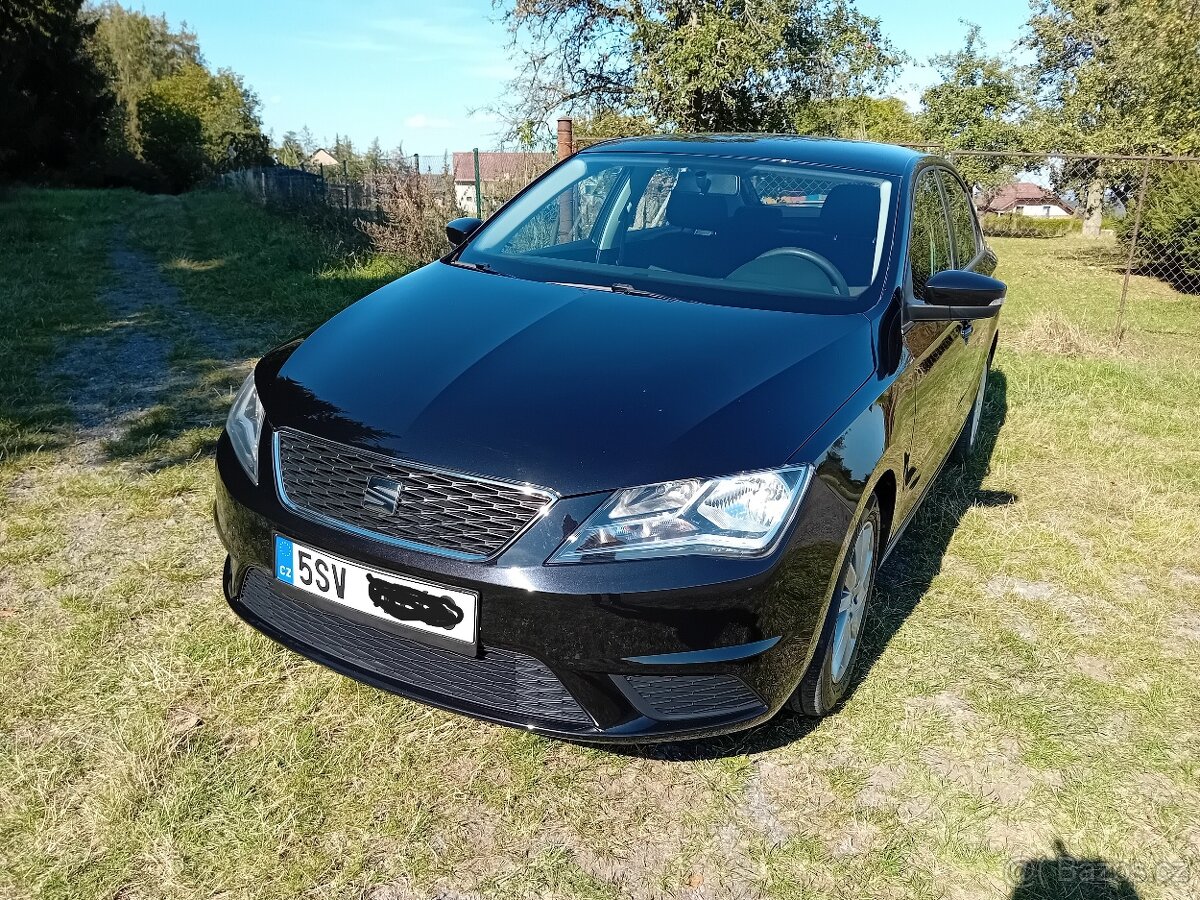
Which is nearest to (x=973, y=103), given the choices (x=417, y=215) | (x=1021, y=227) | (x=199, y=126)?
(x=1021, y=227)

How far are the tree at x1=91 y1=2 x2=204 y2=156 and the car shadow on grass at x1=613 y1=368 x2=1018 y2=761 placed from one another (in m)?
57.4

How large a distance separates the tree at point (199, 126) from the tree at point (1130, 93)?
32565 millimetres

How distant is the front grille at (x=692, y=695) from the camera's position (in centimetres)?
196

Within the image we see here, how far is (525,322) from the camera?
8.33ft

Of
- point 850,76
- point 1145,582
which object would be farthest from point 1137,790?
point 850,76

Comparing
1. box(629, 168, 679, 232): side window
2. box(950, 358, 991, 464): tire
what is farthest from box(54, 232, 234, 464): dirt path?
box(950, 358, 991, 464): tire

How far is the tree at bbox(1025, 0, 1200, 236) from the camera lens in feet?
50.6

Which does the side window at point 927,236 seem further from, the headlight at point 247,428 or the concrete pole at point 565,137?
the concrete pole at point 565,137

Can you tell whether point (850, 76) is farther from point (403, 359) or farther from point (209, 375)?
point (403, 359)

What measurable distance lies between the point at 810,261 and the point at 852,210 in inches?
13.9

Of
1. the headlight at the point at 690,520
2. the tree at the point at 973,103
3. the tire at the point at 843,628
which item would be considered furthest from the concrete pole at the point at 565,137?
the tree at the point at 973,103

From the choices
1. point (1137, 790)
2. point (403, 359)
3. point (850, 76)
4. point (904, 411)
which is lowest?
point (1137, 790)

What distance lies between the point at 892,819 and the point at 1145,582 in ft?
6.76

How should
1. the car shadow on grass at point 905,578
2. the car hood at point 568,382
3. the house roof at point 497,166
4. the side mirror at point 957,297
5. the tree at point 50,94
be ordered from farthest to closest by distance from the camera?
1. the tree at point 50,94
2. the house roof at point 497,166
3. the side mirror at point 957,297
4. the car shadow on grass at point 905,578
5. the car hood at point 568,382
